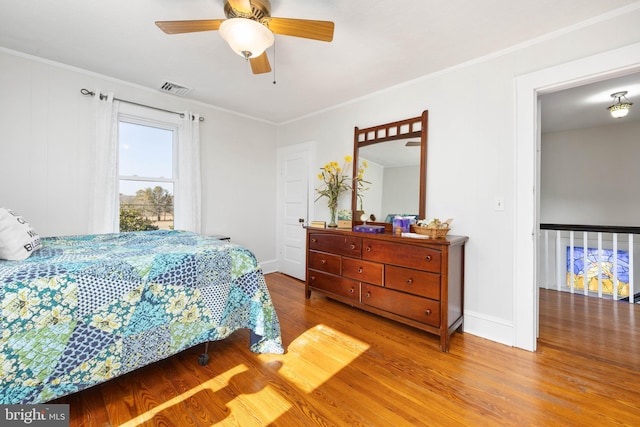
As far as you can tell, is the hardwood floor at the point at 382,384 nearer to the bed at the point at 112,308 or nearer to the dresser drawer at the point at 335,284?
the bed at the point at 112,308

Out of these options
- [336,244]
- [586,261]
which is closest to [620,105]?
[586,261]

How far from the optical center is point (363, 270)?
2719 millimetres

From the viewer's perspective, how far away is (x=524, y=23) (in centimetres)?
196

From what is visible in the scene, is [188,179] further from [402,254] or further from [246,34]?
[402,254]

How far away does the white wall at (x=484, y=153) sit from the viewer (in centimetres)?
215

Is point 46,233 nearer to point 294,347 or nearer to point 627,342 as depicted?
point 294,347

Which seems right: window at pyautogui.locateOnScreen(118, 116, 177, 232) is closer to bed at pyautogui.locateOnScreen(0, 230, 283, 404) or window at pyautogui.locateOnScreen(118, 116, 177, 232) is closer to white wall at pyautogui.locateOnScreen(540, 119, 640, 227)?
bed at pyautogui.locateOnScreen(0, 230, 283, 404)

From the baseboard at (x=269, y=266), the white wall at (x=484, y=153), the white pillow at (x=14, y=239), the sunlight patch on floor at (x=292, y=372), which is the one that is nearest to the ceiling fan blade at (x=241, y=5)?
the white pillow at (x=14, y=239)

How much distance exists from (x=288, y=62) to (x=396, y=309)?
247cm

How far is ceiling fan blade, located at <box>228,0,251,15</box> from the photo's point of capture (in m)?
1.49

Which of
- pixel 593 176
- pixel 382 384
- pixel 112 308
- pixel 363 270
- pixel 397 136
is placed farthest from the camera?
pixel 593 176

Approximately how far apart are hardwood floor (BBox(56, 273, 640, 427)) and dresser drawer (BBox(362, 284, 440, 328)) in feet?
0.66

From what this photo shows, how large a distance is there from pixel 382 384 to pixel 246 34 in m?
2.31

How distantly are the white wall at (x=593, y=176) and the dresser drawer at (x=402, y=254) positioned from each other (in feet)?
13.3
